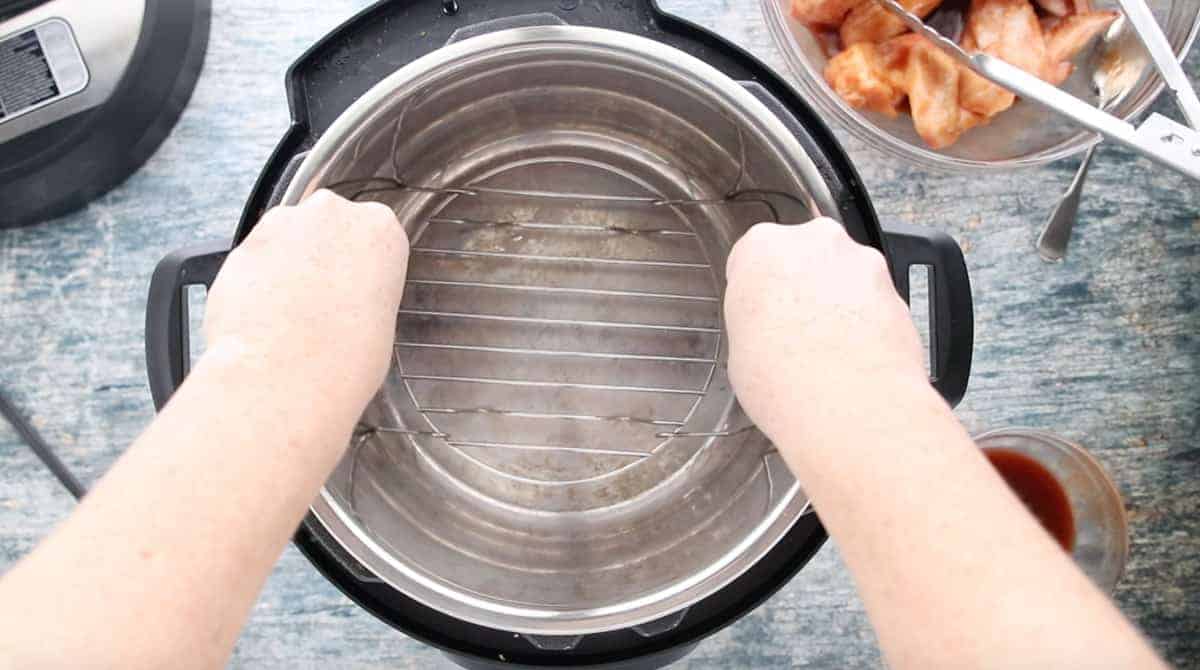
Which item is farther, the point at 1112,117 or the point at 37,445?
the point at 37,445

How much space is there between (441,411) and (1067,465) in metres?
0.43

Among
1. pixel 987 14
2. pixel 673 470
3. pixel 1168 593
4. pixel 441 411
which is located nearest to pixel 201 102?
pixel 441 411

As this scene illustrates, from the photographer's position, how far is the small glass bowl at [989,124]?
0.54 metres

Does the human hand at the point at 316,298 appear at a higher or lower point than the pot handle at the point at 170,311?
higher

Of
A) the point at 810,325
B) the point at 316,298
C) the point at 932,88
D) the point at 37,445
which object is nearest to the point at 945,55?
the point at 932,88

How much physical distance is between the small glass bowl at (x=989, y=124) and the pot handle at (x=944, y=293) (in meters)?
0.09

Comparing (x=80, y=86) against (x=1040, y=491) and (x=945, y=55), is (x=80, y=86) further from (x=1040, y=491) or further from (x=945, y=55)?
(x=1040, y=491)

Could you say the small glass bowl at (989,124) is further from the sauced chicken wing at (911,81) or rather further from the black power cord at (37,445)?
the black power cord at (37,445)

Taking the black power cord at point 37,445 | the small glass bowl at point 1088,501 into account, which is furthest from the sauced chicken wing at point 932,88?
the black power cord at point 37,445

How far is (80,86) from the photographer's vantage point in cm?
55

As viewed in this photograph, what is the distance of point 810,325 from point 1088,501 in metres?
0.35

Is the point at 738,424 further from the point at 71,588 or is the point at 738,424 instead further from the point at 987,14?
the point at 71,588

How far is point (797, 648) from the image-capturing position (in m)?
0.61

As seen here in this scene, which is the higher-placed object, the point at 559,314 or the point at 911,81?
the point at 911,81
